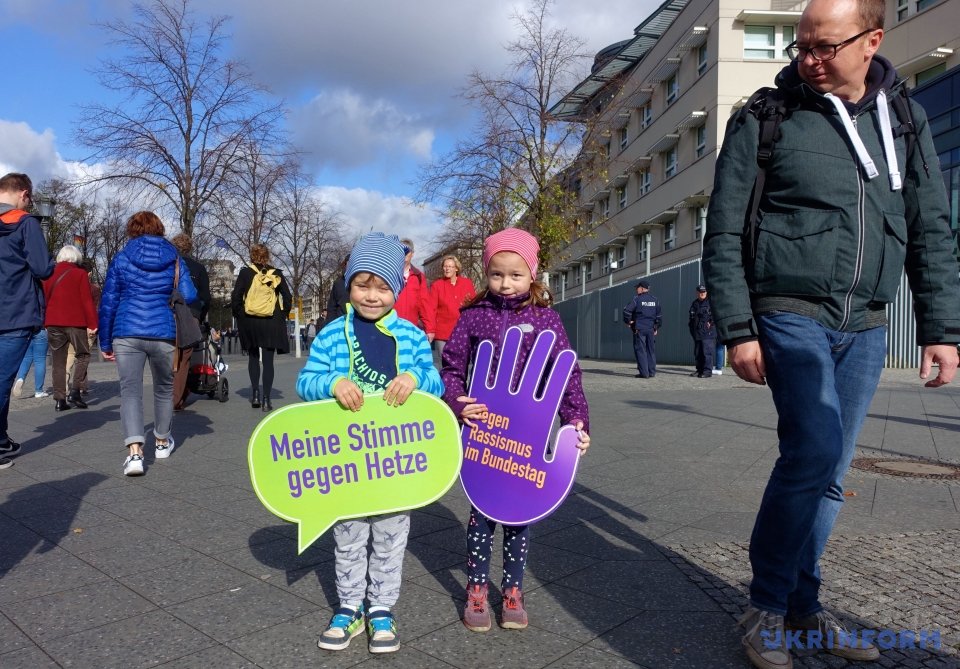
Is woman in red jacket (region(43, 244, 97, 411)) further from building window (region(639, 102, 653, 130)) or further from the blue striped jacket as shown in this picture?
building window (region(639, 102, 653, 130))

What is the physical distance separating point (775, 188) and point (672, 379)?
13388 millimetres

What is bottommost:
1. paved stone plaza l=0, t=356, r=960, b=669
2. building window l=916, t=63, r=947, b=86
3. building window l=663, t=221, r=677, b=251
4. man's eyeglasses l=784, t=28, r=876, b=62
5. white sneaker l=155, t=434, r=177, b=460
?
paved stone plaza l=0, t=356, r=960, b=669

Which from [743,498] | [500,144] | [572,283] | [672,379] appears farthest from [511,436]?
[572,283]

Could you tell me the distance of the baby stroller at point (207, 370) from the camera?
33.4 ft

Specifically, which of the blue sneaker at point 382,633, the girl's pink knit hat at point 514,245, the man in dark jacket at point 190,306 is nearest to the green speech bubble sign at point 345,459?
the blue sneaker at point 382,633

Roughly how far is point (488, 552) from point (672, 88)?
115 feet

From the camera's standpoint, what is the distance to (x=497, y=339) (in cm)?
297

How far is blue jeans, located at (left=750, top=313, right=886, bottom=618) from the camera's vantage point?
238 cm

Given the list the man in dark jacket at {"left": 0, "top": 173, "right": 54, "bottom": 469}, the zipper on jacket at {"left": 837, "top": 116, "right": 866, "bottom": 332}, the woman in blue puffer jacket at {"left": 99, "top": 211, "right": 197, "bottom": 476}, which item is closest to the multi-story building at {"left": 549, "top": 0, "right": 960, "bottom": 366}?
the woman in blue puffer jacket at {"left": 99, "top": 211, "right": 197, "bottom": 476}

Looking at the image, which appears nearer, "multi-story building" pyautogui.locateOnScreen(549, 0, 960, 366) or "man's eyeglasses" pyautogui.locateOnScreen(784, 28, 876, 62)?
"man's eyeglasses" pyautogui.locateOnScreen(784, 28, 876, 62)

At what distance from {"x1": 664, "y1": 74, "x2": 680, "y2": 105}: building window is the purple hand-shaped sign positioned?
109ft

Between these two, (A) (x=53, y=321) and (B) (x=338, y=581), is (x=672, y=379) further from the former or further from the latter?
(B) (x=338, y=581)

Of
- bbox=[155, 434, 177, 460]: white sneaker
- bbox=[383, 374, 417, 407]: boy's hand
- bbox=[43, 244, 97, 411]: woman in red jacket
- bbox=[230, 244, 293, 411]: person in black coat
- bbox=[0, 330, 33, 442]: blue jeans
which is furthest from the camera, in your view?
bbox=[43, 244, 97, 411]: woman in red jacket

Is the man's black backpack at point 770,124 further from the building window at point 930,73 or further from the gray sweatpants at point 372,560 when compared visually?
the building window at point 930,73
